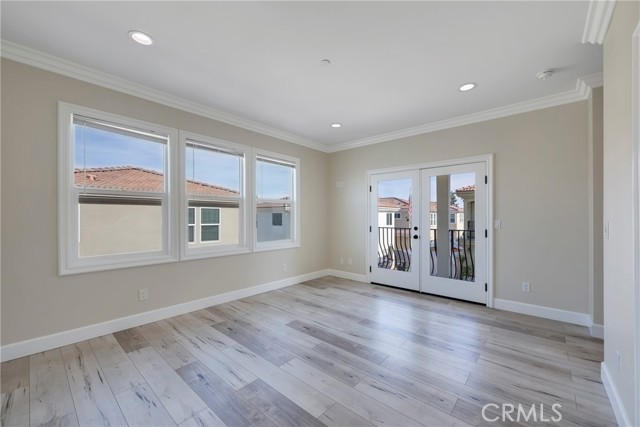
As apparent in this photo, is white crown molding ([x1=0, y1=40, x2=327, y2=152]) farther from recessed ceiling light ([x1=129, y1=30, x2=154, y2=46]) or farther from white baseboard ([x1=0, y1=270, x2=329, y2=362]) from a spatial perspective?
white baseboard ([x1=0, y1=270, x2=329, y2=362])

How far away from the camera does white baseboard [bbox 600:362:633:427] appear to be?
4.79 feet

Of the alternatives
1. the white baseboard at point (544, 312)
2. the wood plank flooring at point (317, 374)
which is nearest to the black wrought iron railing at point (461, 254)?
the white baseboard at point (544, 312)

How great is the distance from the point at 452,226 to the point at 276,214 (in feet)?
9.28

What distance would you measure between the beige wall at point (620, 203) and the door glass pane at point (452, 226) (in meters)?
1.83

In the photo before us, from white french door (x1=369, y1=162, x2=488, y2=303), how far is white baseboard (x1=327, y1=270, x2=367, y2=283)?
0.19 metres

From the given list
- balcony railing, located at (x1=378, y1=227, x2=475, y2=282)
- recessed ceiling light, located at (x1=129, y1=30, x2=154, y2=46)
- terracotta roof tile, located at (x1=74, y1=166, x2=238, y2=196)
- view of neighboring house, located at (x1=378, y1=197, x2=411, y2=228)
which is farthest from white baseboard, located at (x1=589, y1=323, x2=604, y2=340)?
recessed ceiling light, located at (x1=129, y1=30, x2=154, y2=46)

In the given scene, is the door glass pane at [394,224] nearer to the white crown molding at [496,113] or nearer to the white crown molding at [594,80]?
the white crown molding at [496,113]

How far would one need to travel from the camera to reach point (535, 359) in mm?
2238

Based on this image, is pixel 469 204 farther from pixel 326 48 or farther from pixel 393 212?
pixel 326 48

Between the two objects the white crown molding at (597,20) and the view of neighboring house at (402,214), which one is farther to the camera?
the view of neighboring house at (402,214)

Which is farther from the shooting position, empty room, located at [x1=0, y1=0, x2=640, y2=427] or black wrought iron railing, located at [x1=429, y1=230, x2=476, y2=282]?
black wrought iron railing, located at [x1=429, y1=230, x2=476, y2=282]


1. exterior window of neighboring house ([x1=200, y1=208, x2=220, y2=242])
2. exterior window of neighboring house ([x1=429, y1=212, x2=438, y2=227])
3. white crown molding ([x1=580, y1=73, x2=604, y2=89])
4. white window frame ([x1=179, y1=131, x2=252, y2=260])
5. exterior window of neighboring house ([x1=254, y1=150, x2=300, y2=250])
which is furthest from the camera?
exterior window of neighboring house ([x1=254, y1=150, x2=300, y2=250])

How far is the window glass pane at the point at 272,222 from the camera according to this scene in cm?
425

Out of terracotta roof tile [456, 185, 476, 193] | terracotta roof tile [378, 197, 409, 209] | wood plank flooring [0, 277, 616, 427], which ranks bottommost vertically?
wood plank flooring [0, 277, 616, 427]
